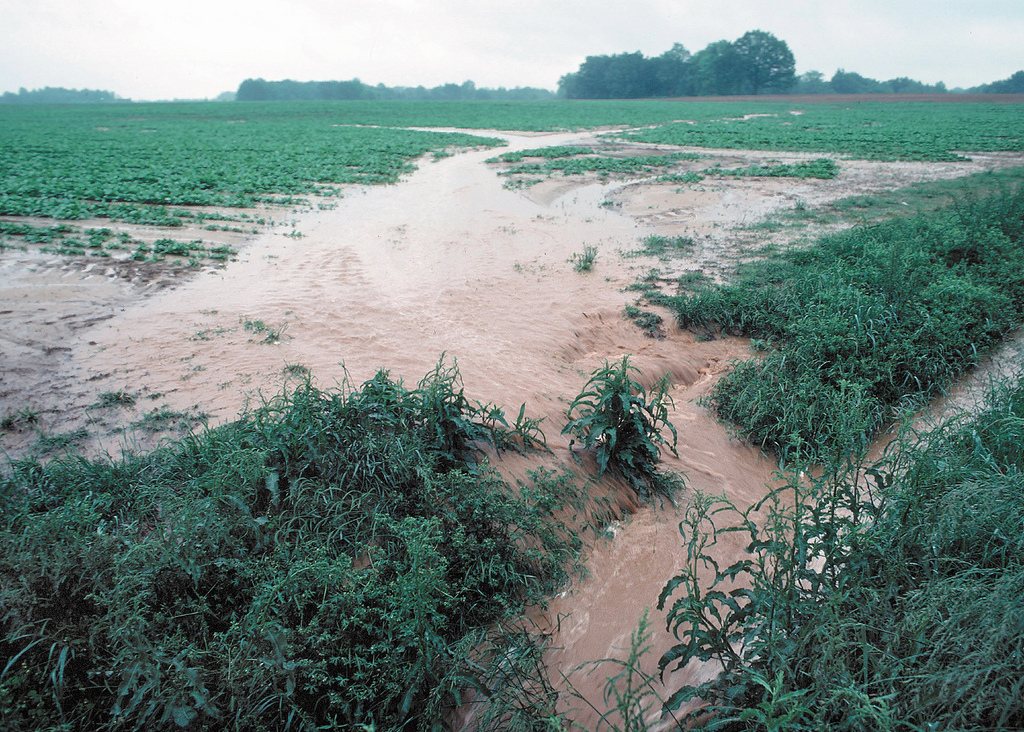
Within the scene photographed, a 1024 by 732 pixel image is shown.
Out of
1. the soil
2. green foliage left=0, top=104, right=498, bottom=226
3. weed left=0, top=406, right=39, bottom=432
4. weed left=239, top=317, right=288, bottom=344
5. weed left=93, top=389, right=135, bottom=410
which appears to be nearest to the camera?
the soil

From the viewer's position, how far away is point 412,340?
6441mm

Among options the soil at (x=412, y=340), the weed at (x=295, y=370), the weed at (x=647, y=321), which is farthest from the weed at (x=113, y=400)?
the weed at (x=647, y=321)

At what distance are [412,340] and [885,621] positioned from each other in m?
4.98

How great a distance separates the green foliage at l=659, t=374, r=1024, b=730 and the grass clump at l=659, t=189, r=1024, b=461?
1256mm

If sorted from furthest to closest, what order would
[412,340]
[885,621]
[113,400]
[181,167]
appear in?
[181,167]
[412,340]
[113,400]
[885,621]

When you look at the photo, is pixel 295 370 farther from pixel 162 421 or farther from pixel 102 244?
pixel 102 244

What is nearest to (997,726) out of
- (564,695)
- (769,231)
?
(564,695)

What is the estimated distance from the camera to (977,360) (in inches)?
230

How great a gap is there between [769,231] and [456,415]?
9017mm

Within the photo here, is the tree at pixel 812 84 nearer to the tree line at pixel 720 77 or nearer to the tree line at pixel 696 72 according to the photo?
the tree line at pixel 720 77

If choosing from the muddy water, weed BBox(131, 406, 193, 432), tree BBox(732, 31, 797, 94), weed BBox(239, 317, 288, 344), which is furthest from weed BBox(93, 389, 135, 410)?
tree BBox(732, 31, 797, 94)

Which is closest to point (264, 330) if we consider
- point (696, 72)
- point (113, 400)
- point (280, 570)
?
point (113, 400)

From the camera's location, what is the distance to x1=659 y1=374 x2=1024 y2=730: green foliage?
6.98 ft

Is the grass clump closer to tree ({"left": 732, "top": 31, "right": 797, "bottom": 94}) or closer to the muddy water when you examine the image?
the muddy water
